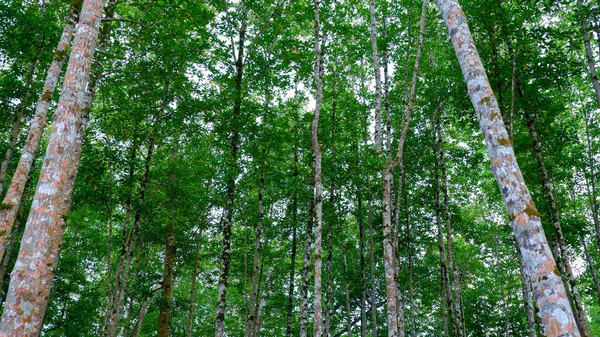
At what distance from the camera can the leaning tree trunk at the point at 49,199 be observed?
4.20m

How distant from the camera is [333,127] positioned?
62.2 ft

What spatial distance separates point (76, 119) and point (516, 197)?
6.17 metres

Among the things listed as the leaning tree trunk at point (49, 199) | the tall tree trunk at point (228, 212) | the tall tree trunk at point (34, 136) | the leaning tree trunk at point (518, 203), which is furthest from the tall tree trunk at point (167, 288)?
the leaning tree trunk at point (518, 203)

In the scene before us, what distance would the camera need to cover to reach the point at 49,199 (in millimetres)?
4672

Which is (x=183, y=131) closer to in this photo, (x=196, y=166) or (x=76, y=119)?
(x=196, y=166)

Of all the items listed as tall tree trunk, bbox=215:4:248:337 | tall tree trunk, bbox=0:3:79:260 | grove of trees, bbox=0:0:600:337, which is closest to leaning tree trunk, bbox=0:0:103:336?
grove of trees, bbox=0:0:600:337

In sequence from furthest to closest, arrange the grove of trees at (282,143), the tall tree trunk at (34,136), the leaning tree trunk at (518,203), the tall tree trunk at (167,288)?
1. the tall tree trunk at (167,288)
2. the tall tree trunk at (34,136)
3. the grove of trees at (282,143)
4. the leaning tree trunk at (518,203)

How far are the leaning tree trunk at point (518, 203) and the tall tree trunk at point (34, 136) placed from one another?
6.99 metres

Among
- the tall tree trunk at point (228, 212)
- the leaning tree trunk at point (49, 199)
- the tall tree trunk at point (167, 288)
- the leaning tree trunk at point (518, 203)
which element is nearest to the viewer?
the leaning tree trunk at point (518, 203)

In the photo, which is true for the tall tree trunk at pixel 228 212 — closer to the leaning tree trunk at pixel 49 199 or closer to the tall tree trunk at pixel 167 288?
the tall tree trunk at pixel 167 288

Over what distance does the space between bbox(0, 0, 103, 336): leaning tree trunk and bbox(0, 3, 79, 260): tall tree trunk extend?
1366mm

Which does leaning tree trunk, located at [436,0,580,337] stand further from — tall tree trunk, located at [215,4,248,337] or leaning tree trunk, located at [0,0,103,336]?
tall tree trunk, located at [215,4,248,337]

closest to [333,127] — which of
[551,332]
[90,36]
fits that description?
[90,36]

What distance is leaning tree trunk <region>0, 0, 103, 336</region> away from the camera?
13.8ft
